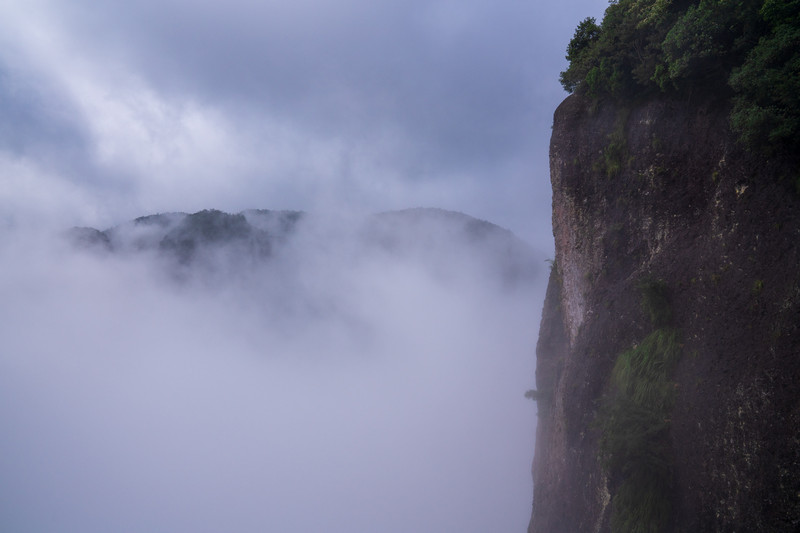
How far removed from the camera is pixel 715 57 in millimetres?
11602

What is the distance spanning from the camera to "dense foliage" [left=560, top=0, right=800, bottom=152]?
948cm

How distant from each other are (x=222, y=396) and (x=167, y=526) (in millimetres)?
42446

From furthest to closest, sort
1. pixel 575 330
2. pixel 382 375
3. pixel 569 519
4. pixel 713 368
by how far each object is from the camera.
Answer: pixel 382 375, pixel 575 330, pixel 569 519, pixel 713 368

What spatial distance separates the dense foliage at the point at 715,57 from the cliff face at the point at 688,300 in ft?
2.89

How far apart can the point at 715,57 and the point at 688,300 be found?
6.84m

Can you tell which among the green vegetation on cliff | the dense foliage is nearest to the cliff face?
the green vegetation on cliff

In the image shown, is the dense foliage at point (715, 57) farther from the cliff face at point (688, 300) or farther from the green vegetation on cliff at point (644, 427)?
the green vegetation on cliff at point (644, 427)

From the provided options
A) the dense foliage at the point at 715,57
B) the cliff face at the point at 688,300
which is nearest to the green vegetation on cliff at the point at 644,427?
the cliff face at the point at 688,300

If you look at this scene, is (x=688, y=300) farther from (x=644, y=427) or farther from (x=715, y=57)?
(x=715, y=57)

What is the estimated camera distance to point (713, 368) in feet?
36.2

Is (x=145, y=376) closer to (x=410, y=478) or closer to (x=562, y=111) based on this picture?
(x=410, y=478)

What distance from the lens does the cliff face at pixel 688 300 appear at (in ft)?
30.7

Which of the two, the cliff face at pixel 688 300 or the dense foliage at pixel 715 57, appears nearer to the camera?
the cliff face at pixel 688 300

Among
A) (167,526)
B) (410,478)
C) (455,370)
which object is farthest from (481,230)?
(167,526)
